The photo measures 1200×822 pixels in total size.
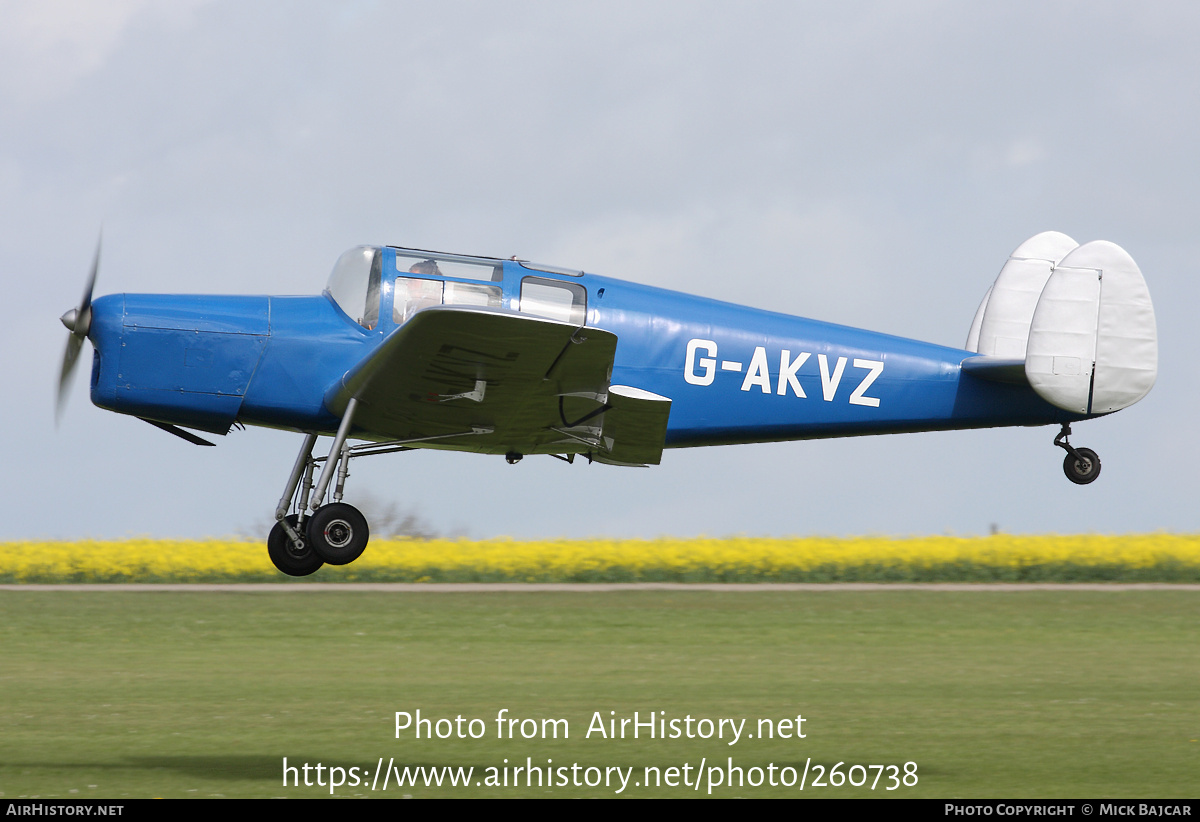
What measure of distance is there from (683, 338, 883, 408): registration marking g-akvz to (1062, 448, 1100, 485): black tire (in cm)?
170

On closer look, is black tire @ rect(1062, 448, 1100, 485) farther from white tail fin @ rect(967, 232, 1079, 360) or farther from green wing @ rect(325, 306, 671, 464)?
green wing @ rect(325, 306, 671, 464)

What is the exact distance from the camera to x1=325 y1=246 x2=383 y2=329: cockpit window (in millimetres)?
10562

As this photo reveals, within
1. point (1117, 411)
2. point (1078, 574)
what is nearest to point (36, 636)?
point (1117, 411)

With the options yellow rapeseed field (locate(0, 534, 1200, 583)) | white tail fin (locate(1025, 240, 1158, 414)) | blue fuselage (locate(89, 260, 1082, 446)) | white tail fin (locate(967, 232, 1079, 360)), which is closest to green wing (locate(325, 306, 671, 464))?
blue fuselage (locate(89, 260, 1082, 446))

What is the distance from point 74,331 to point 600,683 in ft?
28.1

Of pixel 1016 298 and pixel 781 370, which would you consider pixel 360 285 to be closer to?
pixel 781 370

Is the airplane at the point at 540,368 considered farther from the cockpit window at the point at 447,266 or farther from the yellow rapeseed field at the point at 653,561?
the yellow rapeseed field at the point at 653,561

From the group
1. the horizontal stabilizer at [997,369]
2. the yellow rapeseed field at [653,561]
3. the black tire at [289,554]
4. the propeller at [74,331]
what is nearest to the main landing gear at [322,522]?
the black tire at [289,554]

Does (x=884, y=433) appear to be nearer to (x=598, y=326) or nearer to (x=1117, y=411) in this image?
(x=1117, y=411)

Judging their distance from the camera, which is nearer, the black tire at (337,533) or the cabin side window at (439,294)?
the black tire at (337,533)

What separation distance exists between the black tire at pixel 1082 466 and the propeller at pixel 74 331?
25.7 feet

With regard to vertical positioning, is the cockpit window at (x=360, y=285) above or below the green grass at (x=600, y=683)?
above

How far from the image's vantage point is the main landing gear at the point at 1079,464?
38.8 feet

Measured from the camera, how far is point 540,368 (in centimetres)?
976
